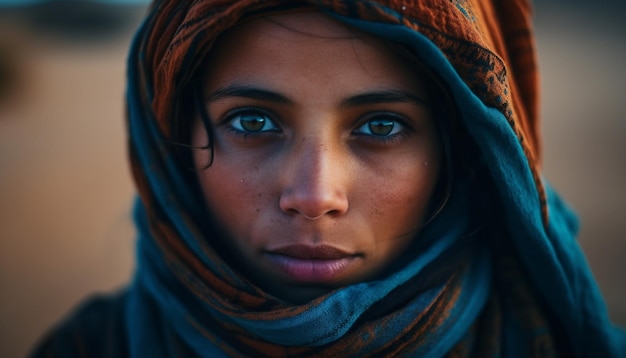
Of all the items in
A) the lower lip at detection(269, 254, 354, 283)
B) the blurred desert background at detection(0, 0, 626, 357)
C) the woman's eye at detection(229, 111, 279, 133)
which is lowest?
the lower lip at detection(269, 254, 354, 283)

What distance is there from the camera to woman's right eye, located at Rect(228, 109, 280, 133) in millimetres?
1239

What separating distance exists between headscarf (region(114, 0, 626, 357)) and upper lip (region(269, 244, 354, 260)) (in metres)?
0.09

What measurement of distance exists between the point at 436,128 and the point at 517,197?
264mm

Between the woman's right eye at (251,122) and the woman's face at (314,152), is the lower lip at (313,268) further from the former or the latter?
the woman's right eye at (251,122)

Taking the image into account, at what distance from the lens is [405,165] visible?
4.03ft

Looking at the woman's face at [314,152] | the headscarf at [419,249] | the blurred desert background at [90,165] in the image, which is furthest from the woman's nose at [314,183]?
the blurred desert background at [90,165]

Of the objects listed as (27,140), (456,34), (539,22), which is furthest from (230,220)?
(539,22)

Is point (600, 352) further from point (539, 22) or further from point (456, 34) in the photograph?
point (539, 22)

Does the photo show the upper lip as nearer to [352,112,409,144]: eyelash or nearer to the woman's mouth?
the woman's mouth

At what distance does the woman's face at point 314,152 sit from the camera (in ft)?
3.71

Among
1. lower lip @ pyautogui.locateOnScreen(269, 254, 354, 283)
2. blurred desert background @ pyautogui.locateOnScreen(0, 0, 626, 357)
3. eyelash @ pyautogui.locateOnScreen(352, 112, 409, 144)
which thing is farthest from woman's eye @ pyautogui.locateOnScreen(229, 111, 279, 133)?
blurred desert background @ pyautogui.locateOnScreen(0, 0, 626, 357)

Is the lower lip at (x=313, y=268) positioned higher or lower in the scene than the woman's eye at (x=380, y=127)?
lower

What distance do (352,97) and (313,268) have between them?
0.44 meters

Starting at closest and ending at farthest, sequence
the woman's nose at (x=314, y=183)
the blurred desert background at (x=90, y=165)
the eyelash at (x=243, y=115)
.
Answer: the woman's nose at (x=314, y=183), the eyelash at (x=243, y=115), the blurred desert background at (x=90, y=165)
